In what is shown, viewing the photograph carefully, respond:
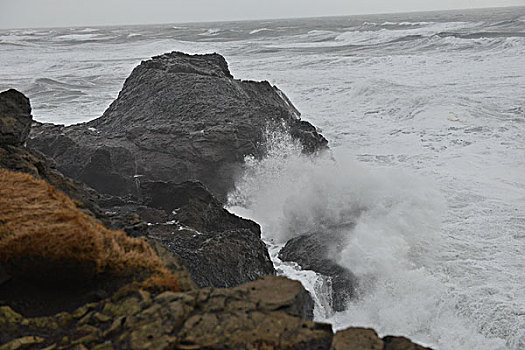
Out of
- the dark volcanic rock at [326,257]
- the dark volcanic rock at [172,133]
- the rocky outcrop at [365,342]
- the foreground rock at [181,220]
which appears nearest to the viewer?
the rocky outcrop at [365,342]

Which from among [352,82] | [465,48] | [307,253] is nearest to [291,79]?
[352,82]

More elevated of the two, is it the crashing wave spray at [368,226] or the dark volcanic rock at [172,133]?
the dark volcanic rock at [172,133]

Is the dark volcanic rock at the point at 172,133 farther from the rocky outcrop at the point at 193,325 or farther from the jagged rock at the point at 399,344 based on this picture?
the jagged rock at the point at 399,344

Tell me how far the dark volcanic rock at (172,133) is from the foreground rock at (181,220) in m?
1.65

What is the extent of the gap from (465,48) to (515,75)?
1180cm

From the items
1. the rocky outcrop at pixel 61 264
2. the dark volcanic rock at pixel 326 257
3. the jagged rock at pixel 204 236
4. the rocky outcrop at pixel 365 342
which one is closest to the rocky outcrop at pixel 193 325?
the rocky outcrop at pixel 365 342

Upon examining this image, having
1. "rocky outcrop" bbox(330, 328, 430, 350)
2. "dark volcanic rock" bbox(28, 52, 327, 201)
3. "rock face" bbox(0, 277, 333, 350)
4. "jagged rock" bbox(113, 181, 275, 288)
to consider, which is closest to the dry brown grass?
"rock face" bbox(0, 277, 333, 350)

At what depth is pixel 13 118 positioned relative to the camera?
585cm

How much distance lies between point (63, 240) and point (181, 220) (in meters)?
3.15

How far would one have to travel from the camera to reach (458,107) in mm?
17828

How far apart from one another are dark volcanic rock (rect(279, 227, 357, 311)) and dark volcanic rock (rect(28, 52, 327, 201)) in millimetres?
2301

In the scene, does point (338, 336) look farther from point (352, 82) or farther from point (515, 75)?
point (515, 75)

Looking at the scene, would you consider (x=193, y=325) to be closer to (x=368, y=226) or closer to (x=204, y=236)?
(x=204, y=236)

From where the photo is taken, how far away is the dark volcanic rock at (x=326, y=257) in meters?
7.11
